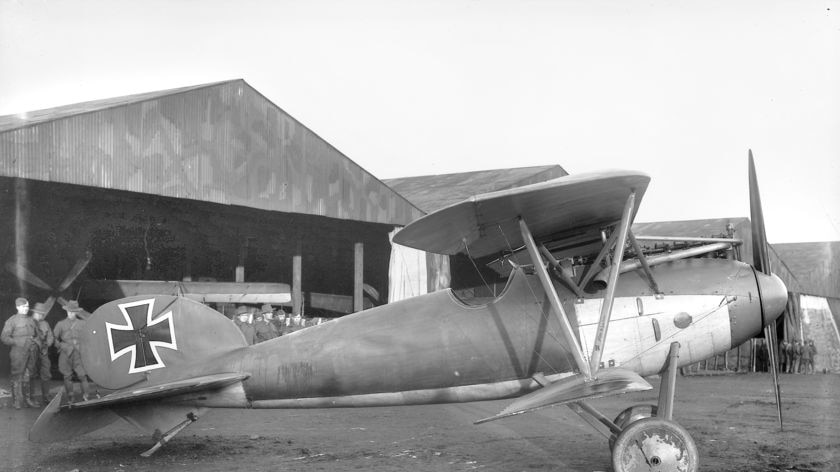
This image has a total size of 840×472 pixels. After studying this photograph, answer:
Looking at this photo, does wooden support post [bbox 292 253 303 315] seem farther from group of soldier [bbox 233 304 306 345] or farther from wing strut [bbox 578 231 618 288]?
wing strut [bbox 578 231 618 288]

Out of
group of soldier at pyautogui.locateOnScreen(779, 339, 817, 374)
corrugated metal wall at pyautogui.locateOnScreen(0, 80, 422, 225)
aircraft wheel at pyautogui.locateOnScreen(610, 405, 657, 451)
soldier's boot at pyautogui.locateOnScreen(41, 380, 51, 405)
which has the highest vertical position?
corrugated metal wall at pyautogui.locateOnScreen(0, 80, 422, 225)

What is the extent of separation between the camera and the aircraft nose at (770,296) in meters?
7.50

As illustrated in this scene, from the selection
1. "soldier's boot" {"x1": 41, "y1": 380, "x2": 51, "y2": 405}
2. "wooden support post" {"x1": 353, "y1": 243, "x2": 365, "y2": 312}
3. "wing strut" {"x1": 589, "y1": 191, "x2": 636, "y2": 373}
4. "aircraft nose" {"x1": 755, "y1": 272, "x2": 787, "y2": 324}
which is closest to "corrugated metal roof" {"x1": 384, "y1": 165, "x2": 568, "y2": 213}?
"wooden support post" {"x1": 353, "y1": 243, "x2": 365, "y2": 312}

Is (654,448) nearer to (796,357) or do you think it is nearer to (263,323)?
(263,323)

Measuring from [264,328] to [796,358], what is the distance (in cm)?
2052

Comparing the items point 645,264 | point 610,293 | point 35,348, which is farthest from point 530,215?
point 35,348

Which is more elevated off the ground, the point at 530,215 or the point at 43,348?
the point at 530,215

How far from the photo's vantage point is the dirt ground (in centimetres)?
785

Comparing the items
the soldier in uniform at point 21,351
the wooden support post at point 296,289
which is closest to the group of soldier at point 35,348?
the soldier in uniform at point 21,351

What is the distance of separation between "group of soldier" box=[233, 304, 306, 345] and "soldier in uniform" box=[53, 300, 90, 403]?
3327mm

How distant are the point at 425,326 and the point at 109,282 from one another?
1134 centimetres

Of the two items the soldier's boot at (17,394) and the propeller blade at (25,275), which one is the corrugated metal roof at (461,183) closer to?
the propeller blade at (25,275)

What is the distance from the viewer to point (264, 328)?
17375mm

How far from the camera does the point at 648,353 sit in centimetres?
739
